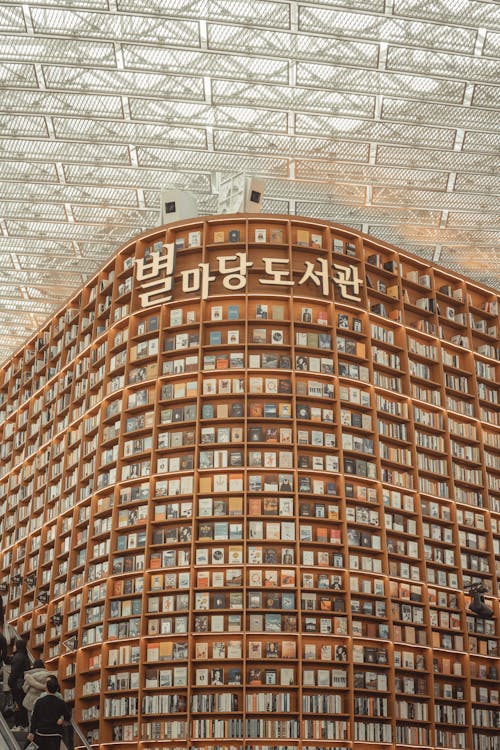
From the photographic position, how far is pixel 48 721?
8.17m

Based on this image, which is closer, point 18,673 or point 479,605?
point 18,673

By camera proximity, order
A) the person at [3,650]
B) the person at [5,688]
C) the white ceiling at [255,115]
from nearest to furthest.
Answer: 1. the person at [5,688]
2. the person at [3,650]
3. the white ceiling at [255,115]

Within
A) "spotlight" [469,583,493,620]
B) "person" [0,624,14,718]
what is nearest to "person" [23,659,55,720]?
"person" [0,624,14,718]

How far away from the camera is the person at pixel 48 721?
320 inches

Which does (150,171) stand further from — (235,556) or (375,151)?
(235,556)

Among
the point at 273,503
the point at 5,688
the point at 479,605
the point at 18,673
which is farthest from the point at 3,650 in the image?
the point at 479,605

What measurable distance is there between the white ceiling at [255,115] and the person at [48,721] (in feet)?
24.9

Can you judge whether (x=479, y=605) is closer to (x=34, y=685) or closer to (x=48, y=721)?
(x=34, y=685)

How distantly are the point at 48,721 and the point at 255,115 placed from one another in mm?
8561

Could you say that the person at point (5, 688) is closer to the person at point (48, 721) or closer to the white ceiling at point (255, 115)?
the person at point (48, 721)

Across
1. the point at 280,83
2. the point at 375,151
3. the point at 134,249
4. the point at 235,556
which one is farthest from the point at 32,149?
the point at 235,556

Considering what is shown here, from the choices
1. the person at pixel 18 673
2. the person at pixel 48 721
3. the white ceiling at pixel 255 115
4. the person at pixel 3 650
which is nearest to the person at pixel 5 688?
the person at pixel 3 650

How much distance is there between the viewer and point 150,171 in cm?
1524

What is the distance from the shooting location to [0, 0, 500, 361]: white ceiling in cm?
1255
